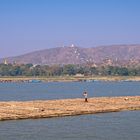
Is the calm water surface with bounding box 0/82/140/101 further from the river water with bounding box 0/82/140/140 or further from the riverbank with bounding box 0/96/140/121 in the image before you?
the river water with bounding box 0/82/140/140

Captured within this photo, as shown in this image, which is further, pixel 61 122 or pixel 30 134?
pixel 61 122

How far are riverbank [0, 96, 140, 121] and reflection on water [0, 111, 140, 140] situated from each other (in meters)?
1.19

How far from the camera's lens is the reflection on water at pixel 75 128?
2755cm

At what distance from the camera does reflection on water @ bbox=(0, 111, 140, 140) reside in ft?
90.4

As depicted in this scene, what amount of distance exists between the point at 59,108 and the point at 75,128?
365 inches

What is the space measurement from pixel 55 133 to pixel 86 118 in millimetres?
7727

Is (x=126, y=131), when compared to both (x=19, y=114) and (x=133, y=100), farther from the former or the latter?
(x=133, y=100)

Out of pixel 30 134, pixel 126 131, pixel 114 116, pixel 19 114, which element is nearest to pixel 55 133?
pixel 30 134

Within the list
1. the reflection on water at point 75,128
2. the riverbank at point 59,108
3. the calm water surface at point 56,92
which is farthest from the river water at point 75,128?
the calm water surface at point 56,92

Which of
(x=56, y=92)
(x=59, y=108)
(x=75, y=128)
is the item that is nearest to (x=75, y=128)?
(x=75, y=128)

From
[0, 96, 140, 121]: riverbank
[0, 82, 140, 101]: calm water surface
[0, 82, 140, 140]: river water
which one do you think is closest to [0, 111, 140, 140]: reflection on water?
[0, 82, 140, 140]: river water

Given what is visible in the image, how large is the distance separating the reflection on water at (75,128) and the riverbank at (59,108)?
1192 mm

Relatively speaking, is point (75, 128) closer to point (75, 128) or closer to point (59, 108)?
point (75, 128)

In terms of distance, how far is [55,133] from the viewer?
2886 cm
